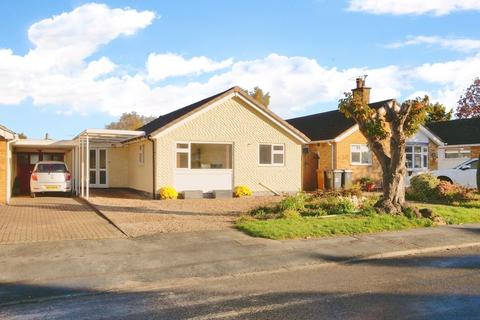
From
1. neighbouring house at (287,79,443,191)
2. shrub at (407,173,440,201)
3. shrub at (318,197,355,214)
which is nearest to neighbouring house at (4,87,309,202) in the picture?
neighbouring house at (287,79,443,191)

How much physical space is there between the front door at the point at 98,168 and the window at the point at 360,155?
13.3 metres

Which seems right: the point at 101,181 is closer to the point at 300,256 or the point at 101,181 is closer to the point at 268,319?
the point at 300,256

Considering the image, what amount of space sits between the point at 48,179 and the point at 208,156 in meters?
6.91

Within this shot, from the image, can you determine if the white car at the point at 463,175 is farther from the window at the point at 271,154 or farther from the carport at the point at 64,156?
the carport at the point at 64,156

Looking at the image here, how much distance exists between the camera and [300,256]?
9062mm

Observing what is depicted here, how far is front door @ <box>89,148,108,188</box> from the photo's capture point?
25125 millimetres

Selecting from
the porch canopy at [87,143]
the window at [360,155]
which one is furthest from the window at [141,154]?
the window at [360,155]

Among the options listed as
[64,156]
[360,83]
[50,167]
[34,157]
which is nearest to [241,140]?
[50,167]

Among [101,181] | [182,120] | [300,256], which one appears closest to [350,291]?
[300,256]

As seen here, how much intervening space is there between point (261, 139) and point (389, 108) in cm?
837

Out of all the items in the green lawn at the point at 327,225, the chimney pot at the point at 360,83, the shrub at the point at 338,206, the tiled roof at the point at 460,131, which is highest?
the chimney pot at the point at 360,83

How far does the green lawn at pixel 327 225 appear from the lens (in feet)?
36.0

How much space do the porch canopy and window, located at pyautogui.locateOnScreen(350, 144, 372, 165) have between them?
11.9m

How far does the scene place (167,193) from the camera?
1898cm
